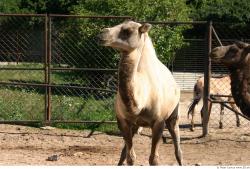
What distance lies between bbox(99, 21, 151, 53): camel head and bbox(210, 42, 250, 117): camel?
2.30 m

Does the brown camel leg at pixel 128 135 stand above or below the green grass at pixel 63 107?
above

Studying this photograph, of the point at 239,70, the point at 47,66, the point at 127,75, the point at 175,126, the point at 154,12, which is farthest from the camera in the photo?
the point at 154,12

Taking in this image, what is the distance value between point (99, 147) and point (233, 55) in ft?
9.19

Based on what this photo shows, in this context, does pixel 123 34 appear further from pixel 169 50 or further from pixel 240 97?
pixel 169 50

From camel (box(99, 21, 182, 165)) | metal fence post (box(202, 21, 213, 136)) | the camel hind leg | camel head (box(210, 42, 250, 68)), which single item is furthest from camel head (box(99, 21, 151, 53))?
metal fence post (box(202, 21, 213, 136))

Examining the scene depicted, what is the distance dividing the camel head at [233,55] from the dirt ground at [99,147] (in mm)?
1514

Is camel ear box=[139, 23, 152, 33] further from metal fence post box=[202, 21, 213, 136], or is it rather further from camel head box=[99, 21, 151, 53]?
metal fence post box=[202, 21, 213, 136]

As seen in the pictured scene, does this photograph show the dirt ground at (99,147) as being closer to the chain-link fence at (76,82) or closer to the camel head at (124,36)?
the chain-link fence at (76,82)

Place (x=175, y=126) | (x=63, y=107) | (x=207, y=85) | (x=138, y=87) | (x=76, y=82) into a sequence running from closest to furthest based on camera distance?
(x=138, y=87), (x=175, y=126), (x=207, y=85), (x=63, y=107), (x=76, y=82)

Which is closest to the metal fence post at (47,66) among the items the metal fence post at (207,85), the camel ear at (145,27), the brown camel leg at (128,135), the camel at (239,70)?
the metal fence post at (207,85)

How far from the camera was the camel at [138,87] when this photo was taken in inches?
267

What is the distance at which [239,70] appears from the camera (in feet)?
29.5

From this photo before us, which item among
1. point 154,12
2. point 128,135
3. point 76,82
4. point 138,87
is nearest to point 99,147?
point 128,135

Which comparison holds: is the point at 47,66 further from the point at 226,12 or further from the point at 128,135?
the point at 226,12
